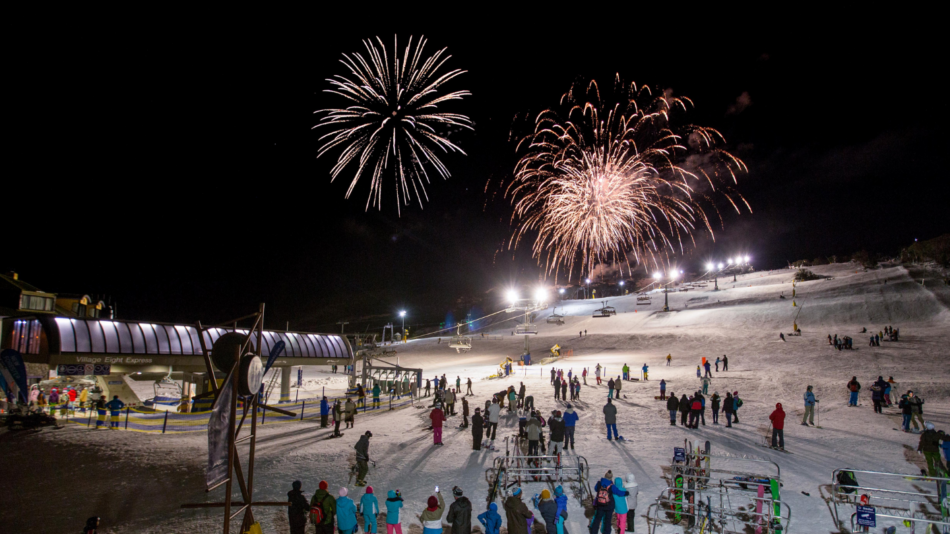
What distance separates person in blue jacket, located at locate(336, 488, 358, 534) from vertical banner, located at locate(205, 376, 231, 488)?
2865mm

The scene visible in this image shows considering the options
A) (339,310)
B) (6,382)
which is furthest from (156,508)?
(339,310)

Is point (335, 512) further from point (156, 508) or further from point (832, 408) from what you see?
point (832, 408)

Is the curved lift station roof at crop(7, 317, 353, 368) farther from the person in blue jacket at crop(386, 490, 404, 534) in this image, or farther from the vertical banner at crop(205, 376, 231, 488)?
the vertical banner at crop(205, 376, 231, 488)

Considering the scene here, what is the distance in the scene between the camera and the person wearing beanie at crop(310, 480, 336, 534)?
8617mm

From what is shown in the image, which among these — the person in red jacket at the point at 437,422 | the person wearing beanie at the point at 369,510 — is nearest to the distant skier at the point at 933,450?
the person in red jacket at the point at 437,422

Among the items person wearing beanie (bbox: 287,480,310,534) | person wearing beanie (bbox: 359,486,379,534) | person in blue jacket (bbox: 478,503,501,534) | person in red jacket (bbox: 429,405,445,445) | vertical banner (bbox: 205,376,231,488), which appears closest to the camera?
A: vertical banner (bbox: 205,376,231,488)

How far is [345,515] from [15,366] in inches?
784

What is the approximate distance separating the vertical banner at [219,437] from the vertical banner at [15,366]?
19.9 m

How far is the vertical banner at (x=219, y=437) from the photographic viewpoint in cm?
578

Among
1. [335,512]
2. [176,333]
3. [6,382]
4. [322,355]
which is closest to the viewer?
[335,512]

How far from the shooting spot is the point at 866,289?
56.4 meters

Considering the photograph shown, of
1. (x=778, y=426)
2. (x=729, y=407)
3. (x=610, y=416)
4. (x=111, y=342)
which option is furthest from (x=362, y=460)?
(x=111, y=342)

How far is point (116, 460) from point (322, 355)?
2553cm

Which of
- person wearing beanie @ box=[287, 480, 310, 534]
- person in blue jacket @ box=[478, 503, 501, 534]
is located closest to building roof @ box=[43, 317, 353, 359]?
person wearing beanie @ box=[287, 480, 310, 534]
